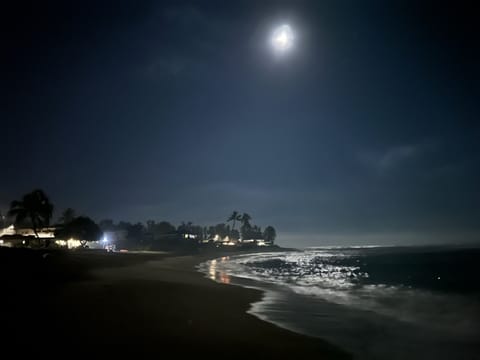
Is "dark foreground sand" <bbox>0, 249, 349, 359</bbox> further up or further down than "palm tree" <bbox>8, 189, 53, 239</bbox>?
further down

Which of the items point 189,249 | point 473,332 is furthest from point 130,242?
point 473,332

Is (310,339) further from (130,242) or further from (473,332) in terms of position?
(130,242)

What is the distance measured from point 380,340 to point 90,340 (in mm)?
10702

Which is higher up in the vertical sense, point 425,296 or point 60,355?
point 60,355

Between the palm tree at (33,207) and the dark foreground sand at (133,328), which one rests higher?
the palm tree at (33,207)

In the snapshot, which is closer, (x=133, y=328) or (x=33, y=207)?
(x=133, y=328)

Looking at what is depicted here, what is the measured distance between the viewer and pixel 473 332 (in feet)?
51.7

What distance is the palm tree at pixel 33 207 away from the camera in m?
72.4

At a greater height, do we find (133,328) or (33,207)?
(33,207)

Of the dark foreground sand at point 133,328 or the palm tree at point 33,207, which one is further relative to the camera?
the palm tree at point 33,207

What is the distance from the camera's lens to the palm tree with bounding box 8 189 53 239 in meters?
72.4

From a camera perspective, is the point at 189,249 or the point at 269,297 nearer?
the point at 269,297

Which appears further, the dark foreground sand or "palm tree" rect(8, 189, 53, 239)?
Result: "palm tree" rect(8, 189, 53, 239)

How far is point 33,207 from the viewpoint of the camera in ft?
239
